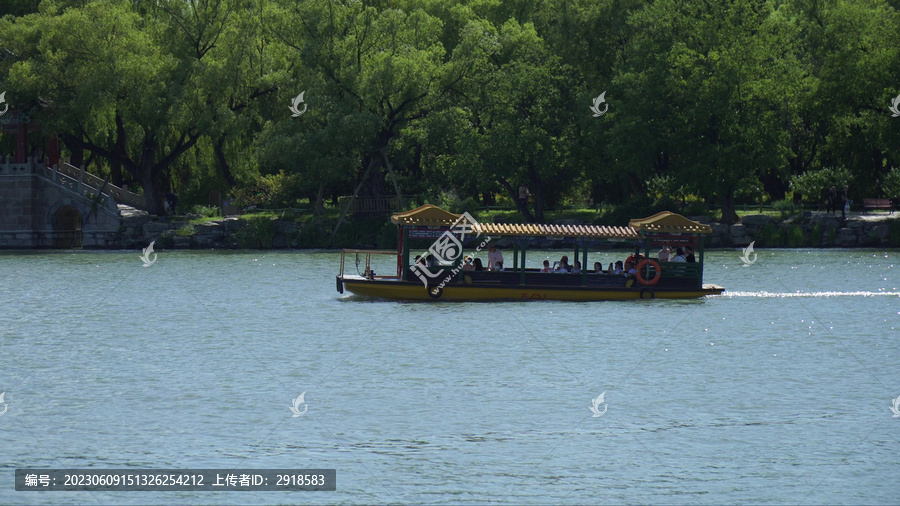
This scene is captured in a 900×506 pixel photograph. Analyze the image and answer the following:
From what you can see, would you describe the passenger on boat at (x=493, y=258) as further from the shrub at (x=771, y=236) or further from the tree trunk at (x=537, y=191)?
the shrub at (x=771, y=236)

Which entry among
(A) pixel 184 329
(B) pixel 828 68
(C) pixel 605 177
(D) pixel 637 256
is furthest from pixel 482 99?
(A) pixel 184 329

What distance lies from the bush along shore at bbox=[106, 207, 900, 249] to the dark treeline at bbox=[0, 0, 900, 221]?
1849 millimetres

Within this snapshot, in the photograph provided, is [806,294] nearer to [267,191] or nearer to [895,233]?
[895,233]

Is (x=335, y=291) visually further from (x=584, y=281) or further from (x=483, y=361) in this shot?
(x=483, y=361)

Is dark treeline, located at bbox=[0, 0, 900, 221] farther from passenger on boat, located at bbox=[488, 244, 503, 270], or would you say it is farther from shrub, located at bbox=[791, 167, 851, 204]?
passenger on boat, located at bbox=[488, 244, 503, 270]

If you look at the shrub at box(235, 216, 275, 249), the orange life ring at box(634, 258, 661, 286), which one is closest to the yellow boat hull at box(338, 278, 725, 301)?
the orange life ring at box(634, 258, 661, 286)

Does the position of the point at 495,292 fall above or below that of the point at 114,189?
below

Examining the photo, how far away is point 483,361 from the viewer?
2586 centimetres

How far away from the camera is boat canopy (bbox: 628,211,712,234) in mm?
35031

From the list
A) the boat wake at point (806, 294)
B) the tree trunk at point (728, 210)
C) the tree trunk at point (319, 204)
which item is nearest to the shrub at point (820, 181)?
the tree trunk at point (728, 210)

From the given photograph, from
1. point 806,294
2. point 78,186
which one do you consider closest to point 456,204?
point 78,186

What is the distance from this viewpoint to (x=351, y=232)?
209 ft

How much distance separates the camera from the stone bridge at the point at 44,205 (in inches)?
2566

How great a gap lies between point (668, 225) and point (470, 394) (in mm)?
15167
